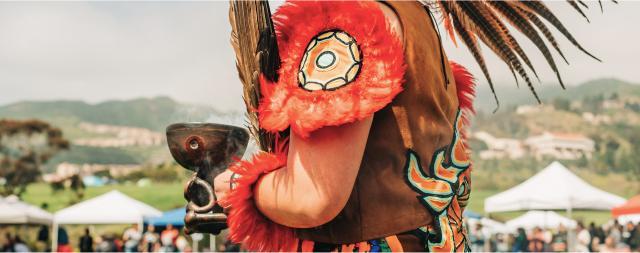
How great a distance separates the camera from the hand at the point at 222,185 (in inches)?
76.7

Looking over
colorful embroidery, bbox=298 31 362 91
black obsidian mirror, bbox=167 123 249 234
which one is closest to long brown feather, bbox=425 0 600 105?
colorful embroidery, bbox=298 31 362 91

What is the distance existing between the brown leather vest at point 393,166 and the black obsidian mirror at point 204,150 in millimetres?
256

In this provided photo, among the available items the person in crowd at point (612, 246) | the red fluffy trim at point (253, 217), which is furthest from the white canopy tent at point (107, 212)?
the red fluffy trim at point (253, 217)

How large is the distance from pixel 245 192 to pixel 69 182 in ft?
165

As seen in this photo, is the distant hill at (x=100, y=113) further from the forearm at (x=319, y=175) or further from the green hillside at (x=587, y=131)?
the forearm at (x=319, y=175)

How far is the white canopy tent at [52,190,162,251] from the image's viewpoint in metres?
20.1

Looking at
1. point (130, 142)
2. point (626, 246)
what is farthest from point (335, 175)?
point (130, 142)

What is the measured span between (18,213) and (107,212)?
2468 mm

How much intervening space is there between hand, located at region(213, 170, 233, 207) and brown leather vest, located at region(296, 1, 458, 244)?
0.66ft

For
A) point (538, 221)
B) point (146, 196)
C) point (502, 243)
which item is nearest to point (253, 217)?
point (502, 243)

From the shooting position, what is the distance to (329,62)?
1.82 meters

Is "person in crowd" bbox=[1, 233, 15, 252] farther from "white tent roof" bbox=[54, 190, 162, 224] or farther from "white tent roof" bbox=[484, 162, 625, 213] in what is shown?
"white tent roof" bbox=[484, 162, 625, 213]

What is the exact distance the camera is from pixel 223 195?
1950 millimetres

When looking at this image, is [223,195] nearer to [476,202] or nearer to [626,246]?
[626,246]
